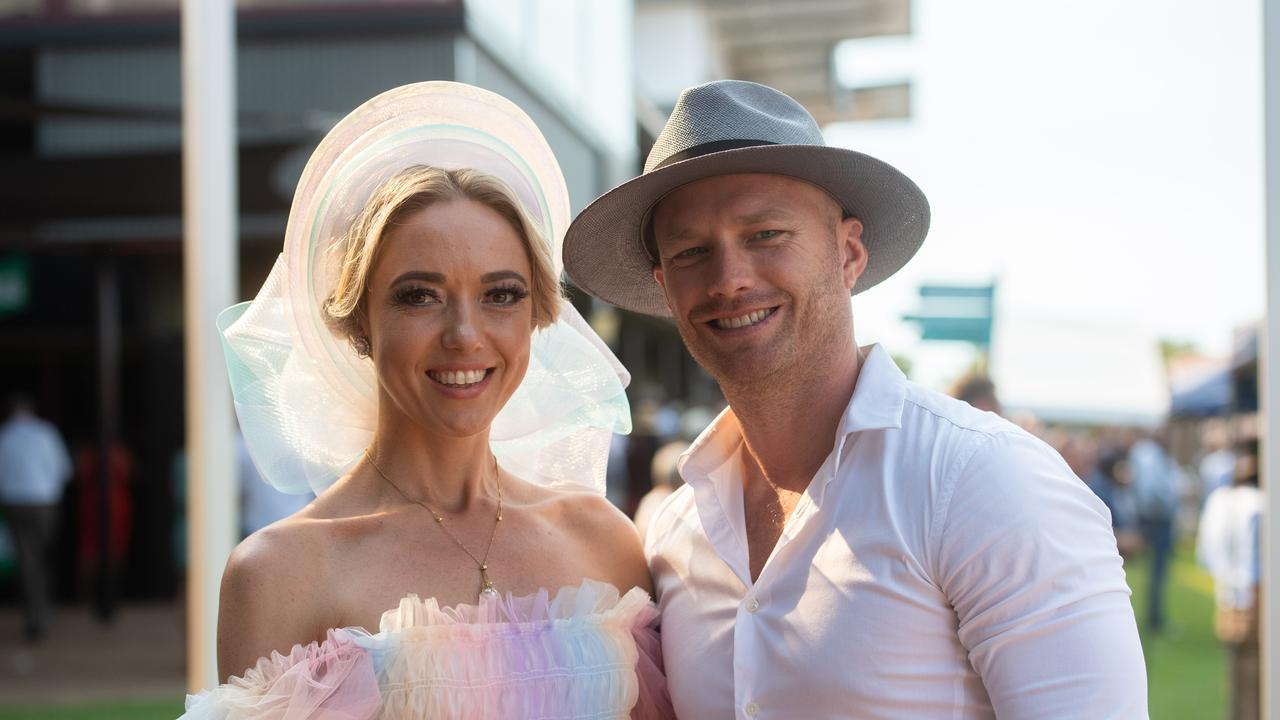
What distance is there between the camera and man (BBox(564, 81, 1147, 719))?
190 centimetres

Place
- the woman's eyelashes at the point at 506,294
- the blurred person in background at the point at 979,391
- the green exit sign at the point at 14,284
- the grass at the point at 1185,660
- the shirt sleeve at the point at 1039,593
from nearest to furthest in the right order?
1. the shirt sleeve at the point at 1039,593
2. the woman's eyelashes at the point at 506,294
3. the blurred person in background at the point at 979,391
4. the grass at the point at 1185,660
5. the green exit sign at the point at 14,284

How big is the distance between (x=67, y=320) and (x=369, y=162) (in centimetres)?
1176

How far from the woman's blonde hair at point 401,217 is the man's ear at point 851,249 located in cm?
61

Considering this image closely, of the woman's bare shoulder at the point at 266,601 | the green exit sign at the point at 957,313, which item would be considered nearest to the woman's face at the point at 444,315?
the woman's bare shoulder at the point at 266,601

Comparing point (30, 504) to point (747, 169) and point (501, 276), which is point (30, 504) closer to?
point (501, 276)

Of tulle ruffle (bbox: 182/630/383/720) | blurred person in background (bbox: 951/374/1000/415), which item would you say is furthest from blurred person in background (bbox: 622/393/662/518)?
tulle ruffle (bbox: 182/630/383/720)

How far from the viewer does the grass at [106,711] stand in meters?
7.04

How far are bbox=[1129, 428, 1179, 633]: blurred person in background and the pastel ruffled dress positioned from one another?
35.4 ft

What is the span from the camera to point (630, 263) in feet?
9.00

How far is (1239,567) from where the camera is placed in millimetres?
7508

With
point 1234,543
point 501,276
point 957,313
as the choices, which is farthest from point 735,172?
point 1234,543

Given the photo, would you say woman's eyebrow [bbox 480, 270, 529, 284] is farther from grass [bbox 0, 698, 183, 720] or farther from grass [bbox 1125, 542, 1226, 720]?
grass [bbox 0, 698, 183, 720]

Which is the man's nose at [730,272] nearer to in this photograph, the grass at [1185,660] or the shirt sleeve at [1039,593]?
the shirt sleeve at [1039,593]

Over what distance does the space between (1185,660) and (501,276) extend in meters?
9.79
